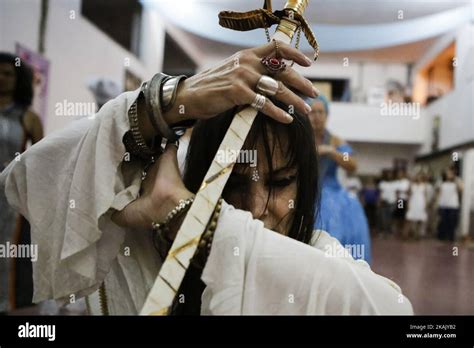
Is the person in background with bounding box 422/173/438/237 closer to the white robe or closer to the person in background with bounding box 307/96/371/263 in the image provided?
the person in background with bounding box 307/96/371/263

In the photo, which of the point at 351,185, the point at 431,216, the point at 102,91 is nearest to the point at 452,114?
the point at 431,216

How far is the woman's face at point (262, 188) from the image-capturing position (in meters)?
0.53

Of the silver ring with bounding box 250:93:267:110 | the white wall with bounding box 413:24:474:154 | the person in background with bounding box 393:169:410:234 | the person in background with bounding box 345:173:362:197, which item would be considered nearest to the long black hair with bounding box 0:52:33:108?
the silver ring with bounding box 250:93:267:110

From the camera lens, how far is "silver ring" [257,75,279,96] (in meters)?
0.45

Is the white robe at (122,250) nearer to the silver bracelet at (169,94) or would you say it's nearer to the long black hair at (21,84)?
the silver bracelet at (169,94)

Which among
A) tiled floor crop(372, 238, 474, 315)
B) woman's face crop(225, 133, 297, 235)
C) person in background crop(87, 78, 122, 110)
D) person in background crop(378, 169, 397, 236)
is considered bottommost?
tiled floor crop(372, 238, 474, 315)

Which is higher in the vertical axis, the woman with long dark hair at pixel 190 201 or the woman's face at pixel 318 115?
the woman's face at pixel 318 115

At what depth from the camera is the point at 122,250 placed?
0.56 m

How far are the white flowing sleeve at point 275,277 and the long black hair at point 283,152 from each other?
0.36 ft

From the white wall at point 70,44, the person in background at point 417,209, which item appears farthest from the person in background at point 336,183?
the person in background at point 417,209

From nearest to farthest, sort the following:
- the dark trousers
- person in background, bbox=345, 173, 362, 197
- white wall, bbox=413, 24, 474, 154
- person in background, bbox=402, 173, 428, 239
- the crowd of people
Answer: person in background, bbox=345, 173, 362, 197, person in background, bbox=402, 173, 428, 239, the crowd of people, the dark trousers, white wall, bbox=413, 24, 474, 154
